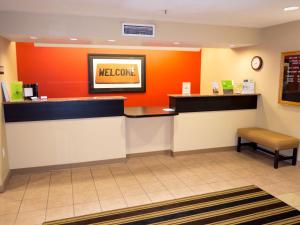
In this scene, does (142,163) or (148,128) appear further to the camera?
(148,128)

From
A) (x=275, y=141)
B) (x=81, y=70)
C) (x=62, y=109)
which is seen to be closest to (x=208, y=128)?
(x=275, y=141)

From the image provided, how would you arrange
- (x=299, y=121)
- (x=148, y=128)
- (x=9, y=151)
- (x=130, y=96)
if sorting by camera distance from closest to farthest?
(x=9, y=151) → (x=299, y=121) → (x=148, y=128) → (x=130, y=96)

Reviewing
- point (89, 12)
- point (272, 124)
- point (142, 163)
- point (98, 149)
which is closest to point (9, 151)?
point (98, 149)

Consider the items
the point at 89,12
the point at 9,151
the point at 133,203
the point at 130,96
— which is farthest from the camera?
the point at 130,96

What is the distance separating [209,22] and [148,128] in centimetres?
214

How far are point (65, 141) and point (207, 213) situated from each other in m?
2.46

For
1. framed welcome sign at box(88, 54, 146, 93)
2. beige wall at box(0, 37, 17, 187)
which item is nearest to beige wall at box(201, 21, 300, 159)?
framed welcome sign at box(88, 54, 146, 93)

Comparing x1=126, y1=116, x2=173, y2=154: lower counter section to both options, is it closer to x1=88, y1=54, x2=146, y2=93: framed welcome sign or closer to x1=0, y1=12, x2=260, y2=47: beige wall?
x1=0, y1=12, x2=260, y2=47: beige wall

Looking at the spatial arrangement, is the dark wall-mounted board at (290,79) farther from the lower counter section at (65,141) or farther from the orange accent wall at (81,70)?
the lower counter section at (65,141)

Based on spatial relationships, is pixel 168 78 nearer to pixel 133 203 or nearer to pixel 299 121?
pixel 299 121

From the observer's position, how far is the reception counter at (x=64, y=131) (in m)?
3.85

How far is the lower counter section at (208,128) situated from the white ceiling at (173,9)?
1770mm

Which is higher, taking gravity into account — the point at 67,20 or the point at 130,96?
the point at 67,20

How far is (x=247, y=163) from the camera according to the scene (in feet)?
14.7
